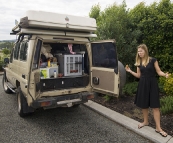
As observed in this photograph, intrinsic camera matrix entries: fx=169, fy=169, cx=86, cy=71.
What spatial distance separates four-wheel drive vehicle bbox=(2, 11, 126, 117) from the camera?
383cm

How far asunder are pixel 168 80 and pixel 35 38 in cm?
420

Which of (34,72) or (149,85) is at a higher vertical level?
(34,72)

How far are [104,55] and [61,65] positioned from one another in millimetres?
1228

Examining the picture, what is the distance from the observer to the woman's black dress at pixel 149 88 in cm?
357

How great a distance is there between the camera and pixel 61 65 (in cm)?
475

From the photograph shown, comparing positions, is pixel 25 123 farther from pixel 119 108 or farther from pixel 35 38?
pixel 119 108

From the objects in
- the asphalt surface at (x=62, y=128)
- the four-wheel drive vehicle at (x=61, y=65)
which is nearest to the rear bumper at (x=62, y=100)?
the four-wheel drive vehicle at (x=61, y=65)

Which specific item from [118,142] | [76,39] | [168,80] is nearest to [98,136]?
[118,142]

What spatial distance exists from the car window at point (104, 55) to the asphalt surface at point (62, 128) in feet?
4.84

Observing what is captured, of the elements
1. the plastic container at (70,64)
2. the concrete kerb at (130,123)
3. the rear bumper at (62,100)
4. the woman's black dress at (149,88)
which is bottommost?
the concrete kerb at (130,123)

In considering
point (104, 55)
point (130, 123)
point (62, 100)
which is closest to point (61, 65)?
point (62, 100)

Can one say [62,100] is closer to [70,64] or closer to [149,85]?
[70,64]

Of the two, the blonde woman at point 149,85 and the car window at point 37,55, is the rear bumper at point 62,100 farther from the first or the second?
the blonde woman at point 149,85

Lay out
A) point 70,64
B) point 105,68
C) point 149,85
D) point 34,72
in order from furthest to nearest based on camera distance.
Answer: point 70,64, point 105,68, point 34,72, point 149,85
